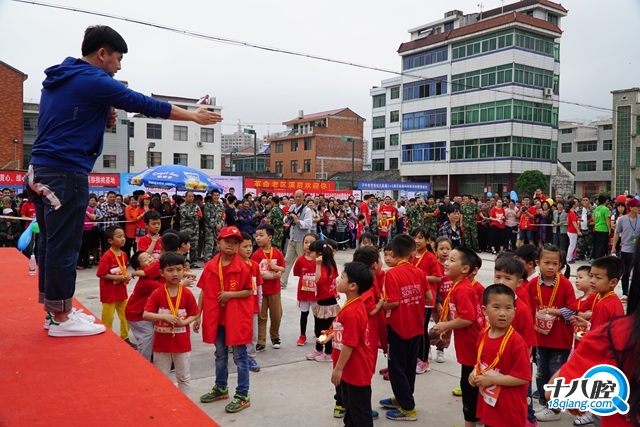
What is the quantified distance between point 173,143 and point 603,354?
4786 centimetres

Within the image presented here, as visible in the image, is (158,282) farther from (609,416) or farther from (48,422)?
(609,416)

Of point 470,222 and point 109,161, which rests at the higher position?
point 109,161

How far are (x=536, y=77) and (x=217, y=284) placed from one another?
35.3 meters

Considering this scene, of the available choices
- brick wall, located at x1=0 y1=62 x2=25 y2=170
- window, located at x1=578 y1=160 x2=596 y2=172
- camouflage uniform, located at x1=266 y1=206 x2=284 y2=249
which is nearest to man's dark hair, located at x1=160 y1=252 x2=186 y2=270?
camouflage uniform, located at x1=266 y1=206 x2=284 y2=249

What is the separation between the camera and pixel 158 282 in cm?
484

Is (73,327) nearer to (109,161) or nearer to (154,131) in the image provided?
(109,161)

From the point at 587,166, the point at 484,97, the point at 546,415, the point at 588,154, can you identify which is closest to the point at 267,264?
the point at 546,415

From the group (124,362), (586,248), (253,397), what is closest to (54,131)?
(124,362)

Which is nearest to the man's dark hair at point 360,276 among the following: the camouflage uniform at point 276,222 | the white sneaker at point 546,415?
the white sneaker at point 546,415

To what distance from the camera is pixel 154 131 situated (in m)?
46.0

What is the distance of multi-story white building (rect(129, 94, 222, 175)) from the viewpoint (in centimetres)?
4547

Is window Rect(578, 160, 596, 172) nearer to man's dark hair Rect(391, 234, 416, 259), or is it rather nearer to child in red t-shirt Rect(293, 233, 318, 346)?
child in red t-shirt Rect(293, 233, 318, 346)

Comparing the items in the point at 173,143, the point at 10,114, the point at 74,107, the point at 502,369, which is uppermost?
the point at 10,114

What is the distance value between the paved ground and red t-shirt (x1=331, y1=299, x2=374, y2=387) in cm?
78
